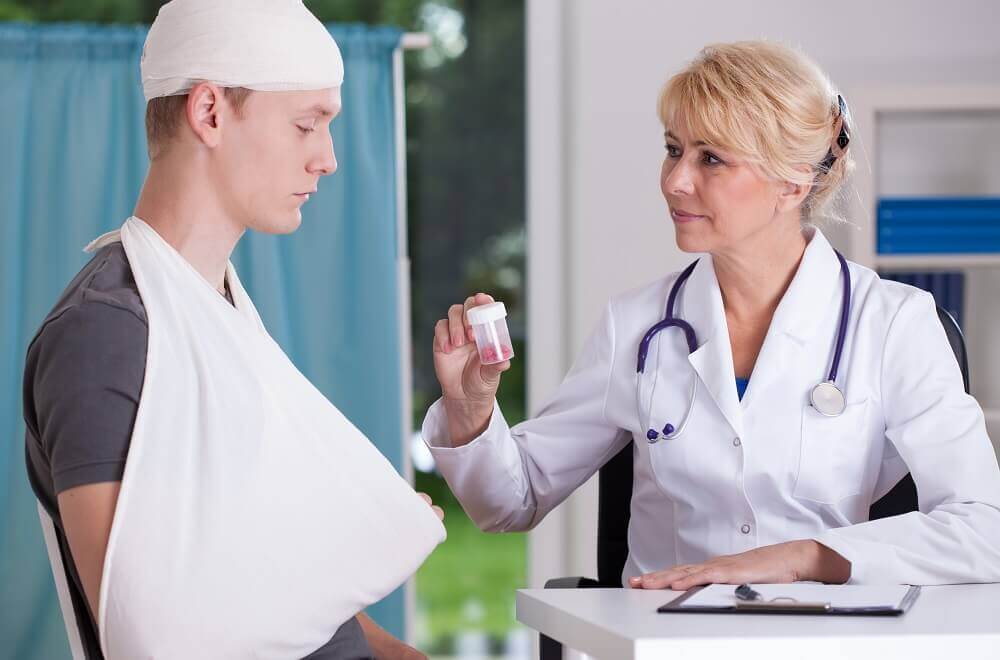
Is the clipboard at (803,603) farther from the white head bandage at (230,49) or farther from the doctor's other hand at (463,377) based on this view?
the white head bandage at (230,49)

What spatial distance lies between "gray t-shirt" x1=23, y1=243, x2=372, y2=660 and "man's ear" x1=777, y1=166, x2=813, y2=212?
100 cm

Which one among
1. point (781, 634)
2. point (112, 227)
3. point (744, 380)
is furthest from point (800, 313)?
point (112, 227)

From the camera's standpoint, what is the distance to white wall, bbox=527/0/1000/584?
279 centimetres

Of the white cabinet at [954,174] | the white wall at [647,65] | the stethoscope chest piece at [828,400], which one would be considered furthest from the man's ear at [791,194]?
the white wall at [647,65]

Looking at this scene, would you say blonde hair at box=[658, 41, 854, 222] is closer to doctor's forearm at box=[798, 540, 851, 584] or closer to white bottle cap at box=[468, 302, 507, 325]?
white bottle cap at box=[468, 302, 507, 325]

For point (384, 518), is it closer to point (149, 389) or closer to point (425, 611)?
point (149, 389)

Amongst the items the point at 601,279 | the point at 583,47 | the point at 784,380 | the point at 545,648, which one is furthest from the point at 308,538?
the point at 583,47

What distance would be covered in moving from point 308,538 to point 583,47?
6.20ft

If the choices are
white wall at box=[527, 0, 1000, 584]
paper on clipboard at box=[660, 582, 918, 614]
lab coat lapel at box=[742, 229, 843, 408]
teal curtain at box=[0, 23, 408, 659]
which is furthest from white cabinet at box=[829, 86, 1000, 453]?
paper on clipboard at box=[660, 582, 918, 614]

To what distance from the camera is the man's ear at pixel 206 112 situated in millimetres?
1292

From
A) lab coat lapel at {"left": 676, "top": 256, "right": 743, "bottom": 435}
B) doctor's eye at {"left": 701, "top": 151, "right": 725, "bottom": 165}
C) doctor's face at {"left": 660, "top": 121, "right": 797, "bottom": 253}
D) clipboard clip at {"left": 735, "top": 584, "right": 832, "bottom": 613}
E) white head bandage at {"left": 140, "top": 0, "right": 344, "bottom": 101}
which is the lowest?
clipboard clip at {"left": 735, "top": 584, "right": 832, "bottom": 613}

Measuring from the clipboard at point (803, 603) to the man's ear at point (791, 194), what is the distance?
707 millimetres

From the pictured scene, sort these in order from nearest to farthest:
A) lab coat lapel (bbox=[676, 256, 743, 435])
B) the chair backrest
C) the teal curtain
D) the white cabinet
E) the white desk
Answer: the white desk, lab coat lapel (bbox=[676, 256, 743, 435]), the chair backrest, the teal curtain, the white cabinet

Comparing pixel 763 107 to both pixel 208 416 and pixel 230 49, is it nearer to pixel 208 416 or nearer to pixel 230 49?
pixel 230 49
